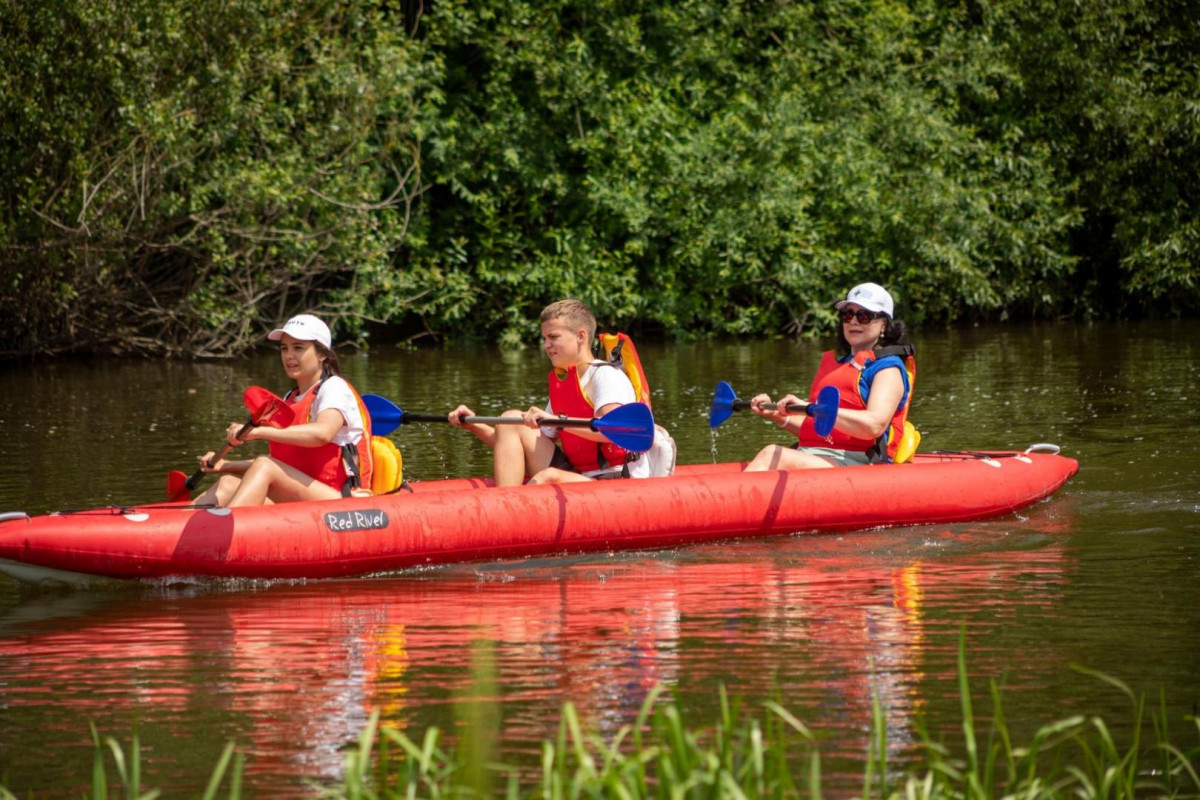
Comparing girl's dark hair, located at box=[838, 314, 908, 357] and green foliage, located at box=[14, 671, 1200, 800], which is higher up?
girl's dark hair, located at box=[838, 314, 908, 357]

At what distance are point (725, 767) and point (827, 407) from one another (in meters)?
4.26

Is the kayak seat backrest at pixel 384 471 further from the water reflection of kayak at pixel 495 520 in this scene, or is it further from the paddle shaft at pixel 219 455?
the paddle shaft at pixel 219 455

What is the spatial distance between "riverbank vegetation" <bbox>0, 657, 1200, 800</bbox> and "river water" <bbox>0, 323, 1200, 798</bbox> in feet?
0.30

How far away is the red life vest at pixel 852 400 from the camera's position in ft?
24.4

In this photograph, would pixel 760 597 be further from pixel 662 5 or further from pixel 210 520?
pixel 662 5

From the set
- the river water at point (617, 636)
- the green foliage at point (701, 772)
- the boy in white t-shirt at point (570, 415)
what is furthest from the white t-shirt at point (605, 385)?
the green foliage at point (701, 772)

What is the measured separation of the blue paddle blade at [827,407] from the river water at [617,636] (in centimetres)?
51

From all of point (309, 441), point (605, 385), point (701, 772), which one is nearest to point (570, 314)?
point (605, 385)

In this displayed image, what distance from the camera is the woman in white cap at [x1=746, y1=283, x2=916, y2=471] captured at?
730 cm

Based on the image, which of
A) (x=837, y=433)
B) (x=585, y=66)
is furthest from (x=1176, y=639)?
(x=585, y=66)

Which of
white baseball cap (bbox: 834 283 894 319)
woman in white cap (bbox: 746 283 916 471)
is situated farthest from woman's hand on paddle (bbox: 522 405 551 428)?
white baseball cap (bbox: 834 283 894 319)

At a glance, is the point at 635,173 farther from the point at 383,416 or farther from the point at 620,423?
the point at 620,423

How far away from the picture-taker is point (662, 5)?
21781 millimetres

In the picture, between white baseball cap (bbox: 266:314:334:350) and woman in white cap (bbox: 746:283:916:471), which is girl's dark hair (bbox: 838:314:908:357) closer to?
woman in white cap (bbox: 746:283:916:471)
